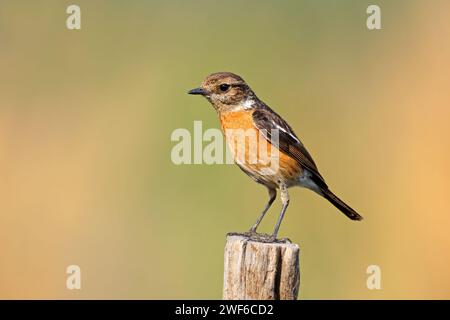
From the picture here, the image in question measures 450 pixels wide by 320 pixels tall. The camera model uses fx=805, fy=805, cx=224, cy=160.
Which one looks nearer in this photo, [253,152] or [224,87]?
[253,152]

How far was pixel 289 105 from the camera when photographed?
404 inches

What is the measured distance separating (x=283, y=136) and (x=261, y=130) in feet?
0.72

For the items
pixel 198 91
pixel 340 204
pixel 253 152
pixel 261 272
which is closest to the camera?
pixel 261 272

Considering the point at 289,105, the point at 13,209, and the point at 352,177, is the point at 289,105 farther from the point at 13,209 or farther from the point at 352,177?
the point at 13,209

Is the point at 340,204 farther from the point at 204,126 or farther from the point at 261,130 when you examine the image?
the point at 204,126

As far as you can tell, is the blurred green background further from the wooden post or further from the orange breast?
the wooden post

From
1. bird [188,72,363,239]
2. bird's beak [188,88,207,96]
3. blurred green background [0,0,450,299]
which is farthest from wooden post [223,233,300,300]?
blurred green background [0,0,450,299]

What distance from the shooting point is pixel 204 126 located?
31.5ft

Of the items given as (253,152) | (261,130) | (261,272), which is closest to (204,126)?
(261,130)

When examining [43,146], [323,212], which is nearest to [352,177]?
[323,212]

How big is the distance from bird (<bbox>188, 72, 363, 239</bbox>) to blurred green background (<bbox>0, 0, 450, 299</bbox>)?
64.1 inches

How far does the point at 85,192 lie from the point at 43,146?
837 millimetres

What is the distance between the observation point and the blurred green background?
29.7 feet

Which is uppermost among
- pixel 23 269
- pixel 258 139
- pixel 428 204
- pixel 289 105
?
pixel 289 105
